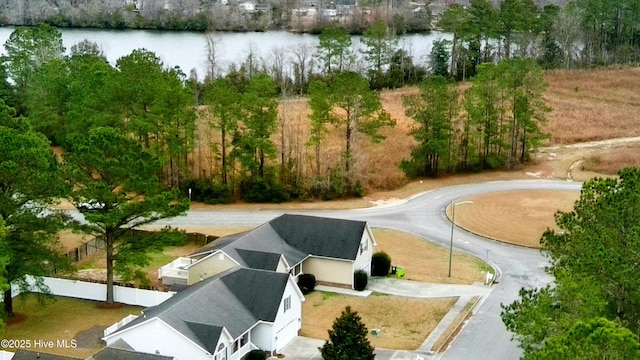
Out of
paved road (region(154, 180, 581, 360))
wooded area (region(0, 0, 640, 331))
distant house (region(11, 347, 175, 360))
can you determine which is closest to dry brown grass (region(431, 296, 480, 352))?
paved road (region(154, 180, 581, 360))

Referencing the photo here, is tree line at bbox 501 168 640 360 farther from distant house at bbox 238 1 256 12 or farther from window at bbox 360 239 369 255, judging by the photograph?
distant house at bbox 238 1 256 12

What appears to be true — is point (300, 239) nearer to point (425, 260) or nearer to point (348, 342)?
point (425, 260)

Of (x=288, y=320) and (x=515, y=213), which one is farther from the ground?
(x=515, y=213)

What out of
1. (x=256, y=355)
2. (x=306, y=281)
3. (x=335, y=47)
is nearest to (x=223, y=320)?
(x=256, y=355)

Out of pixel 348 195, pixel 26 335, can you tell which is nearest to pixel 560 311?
pixel 26 335

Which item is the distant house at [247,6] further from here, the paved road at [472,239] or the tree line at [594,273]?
the tree line at [594,273]

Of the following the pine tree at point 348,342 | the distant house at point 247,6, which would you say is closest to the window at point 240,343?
the pine tree at point 348,342
